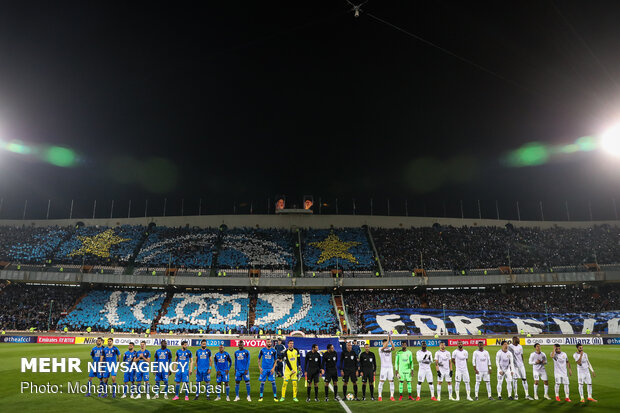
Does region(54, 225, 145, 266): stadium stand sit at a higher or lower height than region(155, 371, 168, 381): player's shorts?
higher

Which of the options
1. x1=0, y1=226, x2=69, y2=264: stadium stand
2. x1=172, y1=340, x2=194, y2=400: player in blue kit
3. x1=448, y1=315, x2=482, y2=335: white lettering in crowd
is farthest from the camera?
x1=0, y1=226, x2=69, y2=264: stadium stand

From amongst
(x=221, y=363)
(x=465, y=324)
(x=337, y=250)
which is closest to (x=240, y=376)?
(x=221, y=363)

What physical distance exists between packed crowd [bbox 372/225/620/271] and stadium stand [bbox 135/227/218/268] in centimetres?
2612

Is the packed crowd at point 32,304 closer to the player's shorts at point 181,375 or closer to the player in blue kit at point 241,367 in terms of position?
the player's shorts at point 181,375

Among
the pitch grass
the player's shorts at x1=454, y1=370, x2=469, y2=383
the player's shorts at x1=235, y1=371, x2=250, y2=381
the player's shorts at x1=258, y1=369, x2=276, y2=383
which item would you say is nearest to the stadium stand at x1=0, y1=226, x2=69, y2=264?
the pitch grass

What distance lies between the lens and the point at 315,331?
4947 cm

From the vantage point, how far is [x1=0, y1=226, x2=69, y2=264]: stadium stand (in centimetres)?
5666

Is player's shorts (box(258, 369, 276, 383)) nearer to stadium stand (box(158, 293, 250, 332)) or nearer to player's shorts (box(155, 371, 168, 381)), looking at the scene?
player's shorts (box(155, 371, 168, 381))

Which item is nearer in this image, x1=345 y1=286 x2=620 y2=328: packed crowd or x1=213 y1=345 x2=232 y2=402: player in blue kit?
x1=213 y1=345 x2=232 y2=402: player in blue kit

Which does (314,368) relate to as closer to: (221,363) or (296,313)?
(221,363)

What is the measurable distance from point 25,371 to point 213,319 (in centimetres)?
3072

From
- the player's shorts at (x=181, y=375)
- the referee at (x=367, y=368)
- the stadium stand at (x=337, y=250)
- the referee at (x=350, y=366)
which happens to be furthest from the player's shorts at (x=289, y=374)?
the stadium stand at (x=337, y=250)

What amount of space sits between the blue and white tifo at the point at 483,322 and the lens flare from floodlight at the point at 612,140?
31673 mm

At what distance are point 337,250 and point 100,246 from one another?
35.1 m
